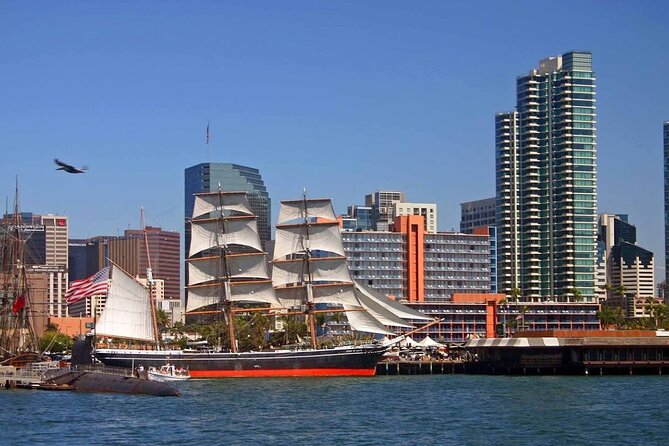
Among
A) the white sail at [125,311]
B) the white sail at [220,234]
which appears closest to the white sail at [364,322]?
the white sail at [220,234]

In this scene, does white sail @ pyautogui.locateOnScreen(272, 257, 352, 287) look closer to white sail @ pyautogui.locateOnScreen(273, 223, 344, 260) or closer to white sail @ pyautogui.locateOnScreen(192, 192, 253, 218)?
white sail @ pyautogui.locateOnScreen(273, 223, 344, 260)

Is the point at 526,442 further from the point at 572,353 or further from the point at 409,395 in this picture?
the point at 572,353

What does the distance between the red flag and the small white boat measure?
52.3 feet

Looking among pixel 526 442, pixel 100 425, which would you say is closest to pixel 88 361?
pixel 100 425

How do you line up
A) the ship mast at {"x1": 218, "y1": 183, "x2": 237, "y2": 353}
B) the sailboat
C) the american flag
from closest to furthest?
the american flag < the sailboat < the ship mast at {"x1": 218, "y1": 183, "x2": 237, "y2": 353}

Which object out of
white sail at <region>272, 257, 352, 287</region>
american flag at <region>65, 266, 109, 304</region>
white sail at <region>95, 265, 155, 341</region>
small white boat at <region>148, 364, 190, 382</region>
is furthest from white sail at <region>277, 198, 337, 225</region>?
american flag at <region>65, 266, 109, 304</region>

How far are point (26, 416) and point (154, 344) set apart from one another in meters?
71.9

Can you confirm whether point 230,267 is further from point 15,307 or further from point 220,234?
point 15,307

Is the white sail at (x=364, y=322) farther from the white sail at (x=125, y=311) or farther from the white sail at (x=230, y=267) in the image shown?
the white sail at (x=125, y=311)

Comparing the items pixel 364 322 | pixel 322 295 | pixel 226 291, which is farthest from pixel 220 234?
pixel 364 322

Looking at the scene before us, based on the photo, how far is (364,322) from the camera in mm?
166125

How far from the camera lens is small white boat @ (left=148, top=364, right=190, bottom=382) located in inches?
5822

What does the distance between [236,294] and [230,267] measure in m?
3.79

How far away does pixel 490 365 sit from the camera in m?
174
